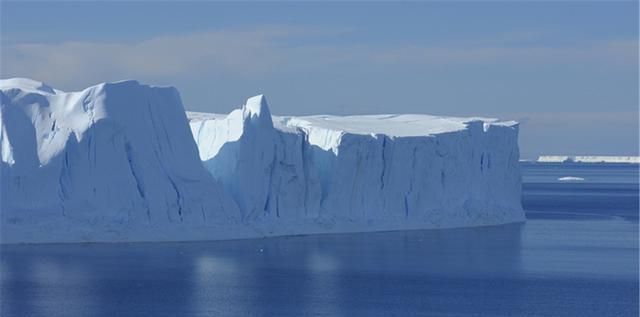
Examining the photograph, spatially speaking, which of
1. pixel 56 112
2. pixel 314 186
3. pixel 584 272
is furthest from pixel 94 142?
pixel 584 272

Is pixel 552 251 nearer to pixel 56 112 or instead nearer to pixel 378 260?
pixel 378 260

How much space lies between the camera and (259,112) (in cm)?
2542

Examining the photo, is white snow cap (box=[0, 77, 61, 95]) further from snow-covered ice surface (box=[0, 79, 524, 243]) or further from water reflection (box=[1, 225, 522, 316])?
water reflection (box=[1, 225, 522, 316])

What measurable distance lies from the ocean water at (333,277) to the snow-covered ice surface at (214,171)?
0.45 meters

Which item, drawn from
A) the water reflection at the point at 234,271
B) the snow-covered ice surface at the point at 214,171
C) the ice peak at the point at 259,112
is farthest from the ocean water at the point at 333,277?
the ice peak at the point at 259,112

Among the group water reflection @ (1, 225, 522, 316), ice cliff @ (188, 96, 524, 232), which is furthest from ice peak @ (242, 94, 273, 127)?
water reflection @ (1, 225, 522, 316)

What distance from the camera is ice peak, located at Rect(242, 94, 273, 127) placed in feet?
83.4

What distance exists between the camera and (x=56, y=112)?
23.5m

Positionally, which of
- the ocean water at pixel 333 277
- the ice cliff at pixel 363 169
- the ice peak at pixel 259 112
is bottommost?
the ocean water at pixel 333 277

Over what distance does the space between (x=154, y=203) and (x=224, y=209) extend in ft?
5.19

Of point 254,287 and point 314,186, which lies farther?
point 314,186

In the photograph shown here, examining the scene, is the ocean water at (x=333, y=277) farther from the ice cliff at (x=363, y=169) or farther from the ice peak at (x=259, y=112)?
the ice peak at (x=259, y=112)

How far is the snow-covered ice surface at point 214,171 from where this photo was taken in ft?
75.6

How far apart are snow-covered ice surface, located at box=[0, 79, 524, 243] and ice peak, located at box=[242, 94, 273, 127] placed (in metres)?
0.03
